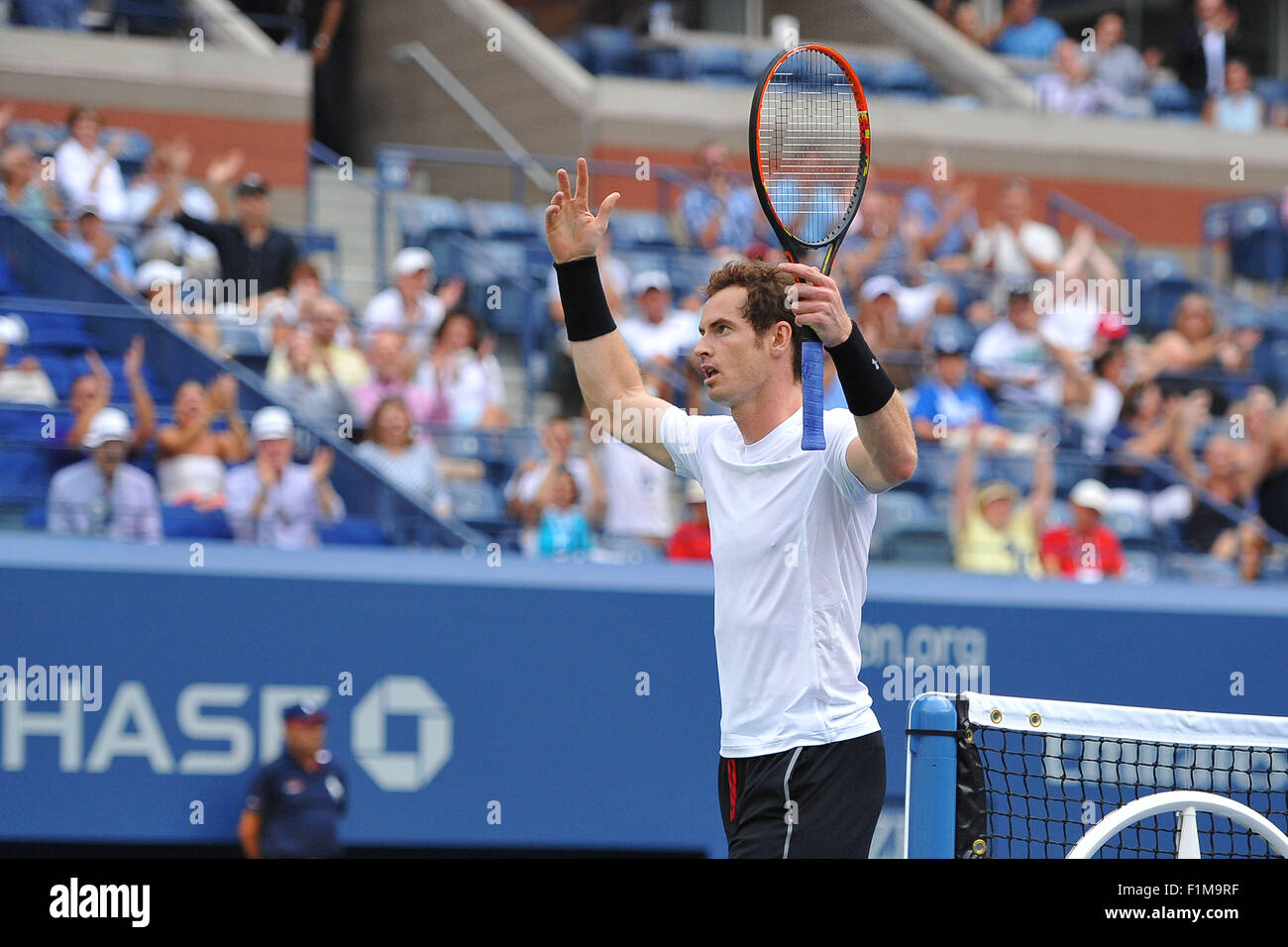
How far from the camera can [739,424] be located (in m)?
3.86

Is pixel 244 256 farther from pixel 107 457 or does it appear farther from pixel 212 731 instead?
pixel 212 731

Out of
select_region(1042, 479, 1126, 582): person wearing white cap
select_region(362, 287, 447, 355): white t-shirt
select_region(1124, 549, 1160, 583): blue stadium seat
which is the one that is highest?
select_region(362, 287, 447, 355): white t-shirt

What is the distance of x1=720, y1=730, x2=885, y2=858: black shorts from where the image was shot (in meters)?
3.62

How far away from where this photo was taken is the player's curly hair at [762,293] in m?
3.82

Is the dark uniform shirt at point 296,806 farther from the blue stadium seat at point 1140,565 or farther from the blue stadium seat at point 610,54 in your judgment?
the blue stadium seat at point 610,54

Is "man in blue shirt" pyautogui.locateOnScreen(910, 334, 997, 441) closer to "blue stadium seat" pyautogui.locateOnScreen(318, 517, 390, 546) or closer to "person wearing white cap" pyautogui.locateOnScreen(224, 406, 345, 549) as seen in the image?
"blue stadium seat" pyautogui.locateOnScreen(318, 517, 390, 546)

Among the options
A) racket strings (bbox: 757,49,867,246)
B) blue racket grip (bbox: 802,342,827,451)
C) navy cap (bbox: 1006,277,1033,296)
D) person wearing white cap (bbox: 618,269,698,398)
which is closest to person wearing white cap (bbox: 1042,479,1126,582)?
person wearing white cap (bbox: 618,269,698,398)

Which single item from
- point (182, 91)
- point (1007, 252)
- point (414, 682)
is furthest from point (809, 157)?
point (182, 91)

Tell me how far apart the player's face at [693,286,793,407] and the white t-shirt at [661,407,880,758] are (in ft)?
0.43

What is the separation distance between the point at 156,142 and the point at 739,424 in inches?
365

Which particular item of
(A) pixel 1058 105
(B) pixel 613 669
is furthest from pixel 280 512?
(A) pixel 1058 105

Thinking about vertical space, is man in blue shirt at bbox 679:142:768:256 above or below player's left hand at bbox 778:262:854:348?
above
